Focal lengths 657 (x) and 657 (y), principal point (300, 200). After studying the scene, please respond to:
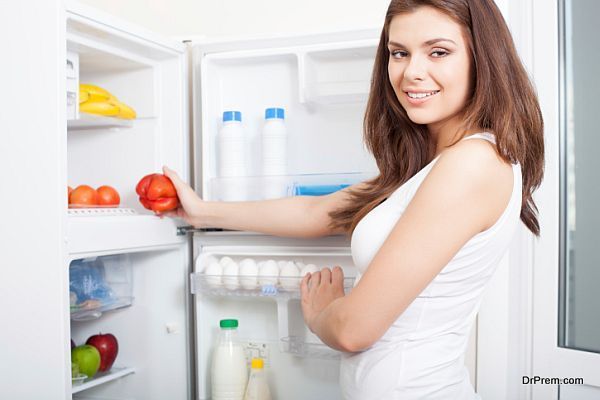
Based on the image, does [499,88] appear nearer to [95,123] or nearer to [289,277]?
[289,277]

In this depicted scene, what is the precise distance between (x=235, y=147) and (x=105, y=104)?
0.34m

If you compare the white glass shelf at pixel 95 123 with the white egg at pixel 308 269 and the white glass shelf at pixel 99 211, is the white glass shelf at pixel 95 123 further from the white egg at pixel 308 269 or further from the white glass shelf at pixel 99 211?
the white egg at pixel 308 269

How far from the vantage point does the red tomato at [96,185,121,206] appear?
1619 mm

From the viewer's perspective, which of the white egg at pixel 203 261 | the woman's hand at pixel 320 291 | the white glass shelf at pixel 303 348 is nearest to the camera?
the woman's hand at pixel 320 291

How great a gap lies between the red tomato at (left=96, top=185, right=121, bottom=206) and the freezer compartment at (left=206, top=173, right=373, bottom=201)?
23 centimetres

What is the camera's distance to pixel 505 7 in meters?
1.64

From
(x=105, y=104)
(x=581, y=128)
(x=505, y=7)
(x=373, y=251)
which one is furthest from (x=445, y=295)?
(x=105, y=104)

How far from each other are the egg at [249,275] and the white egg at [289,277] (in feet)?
0.20

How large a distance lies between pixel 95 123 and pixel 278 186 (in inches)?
20.6

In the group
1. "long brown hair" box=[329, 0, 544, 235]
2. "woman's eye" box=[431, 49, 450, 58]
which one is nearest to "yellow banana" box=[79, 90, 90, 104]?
"long brown hair" box=[329, 0, 544, 235]

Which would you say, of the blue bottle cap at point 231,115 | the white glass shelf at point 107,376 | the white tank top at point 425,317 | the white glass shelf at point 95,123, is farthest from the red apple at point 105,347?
the white tank top at point 425,317

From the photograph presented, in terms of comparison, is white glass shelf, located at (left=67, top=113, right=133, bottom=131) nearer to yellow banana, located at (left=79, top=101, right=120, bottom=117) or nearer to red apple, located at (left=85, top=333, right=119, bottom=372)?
yellow banana, located at (left=79, top=101, right=120, bottom=117)

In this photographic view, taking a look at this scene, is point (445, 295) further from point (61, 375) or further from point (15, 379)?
point (15, 379)

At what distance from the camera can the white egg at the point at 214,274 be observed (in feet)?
5.11
